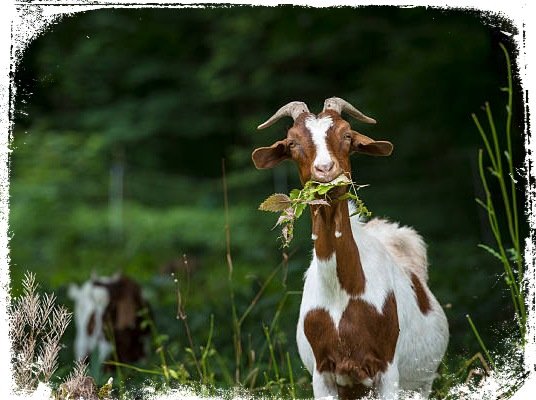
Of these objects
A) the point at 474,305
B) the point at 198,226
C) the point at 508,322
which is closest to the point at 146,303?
the point at 474,305

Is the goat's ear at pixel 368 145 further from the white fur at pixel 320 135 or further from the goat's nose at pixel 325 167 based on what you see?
the goat's nose at pixel 325 167

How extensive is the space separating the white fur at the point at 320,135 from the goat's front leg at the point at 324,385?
4.33 feet

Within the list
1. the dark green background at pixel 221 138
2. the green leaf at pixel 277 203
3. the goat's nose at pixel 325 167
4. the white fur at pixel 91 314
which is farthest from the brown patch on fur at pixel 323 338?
the white fur at pixel 91 314

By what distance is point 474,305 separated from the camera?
9.12 meters

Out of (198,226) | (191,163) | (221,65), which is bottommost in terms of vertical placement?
(198,226)

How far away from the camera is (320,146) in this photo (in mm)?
5055

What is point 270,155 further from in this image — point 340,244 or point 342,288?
point 342,288

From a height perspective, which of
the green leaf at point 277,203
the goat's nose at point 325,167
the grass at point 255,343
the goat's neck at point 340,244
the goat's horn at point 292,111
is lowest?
the grass at point 255,343

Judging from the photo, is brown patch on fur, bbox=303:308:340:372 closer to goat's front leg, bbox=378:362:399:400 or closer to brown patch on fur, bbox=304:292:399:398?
brown patch on fur, bbox=304:292:399:398

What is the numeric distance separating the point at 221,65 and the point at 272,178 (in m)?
2.20

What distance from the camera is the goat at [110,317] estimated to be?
32.9ft

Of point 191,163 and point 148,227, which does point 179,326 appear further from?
point 191,163

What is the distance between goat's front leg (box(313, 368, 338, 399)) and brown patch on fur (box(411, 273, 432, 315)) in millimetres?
1026

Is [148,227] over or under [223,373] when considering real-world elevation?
over
